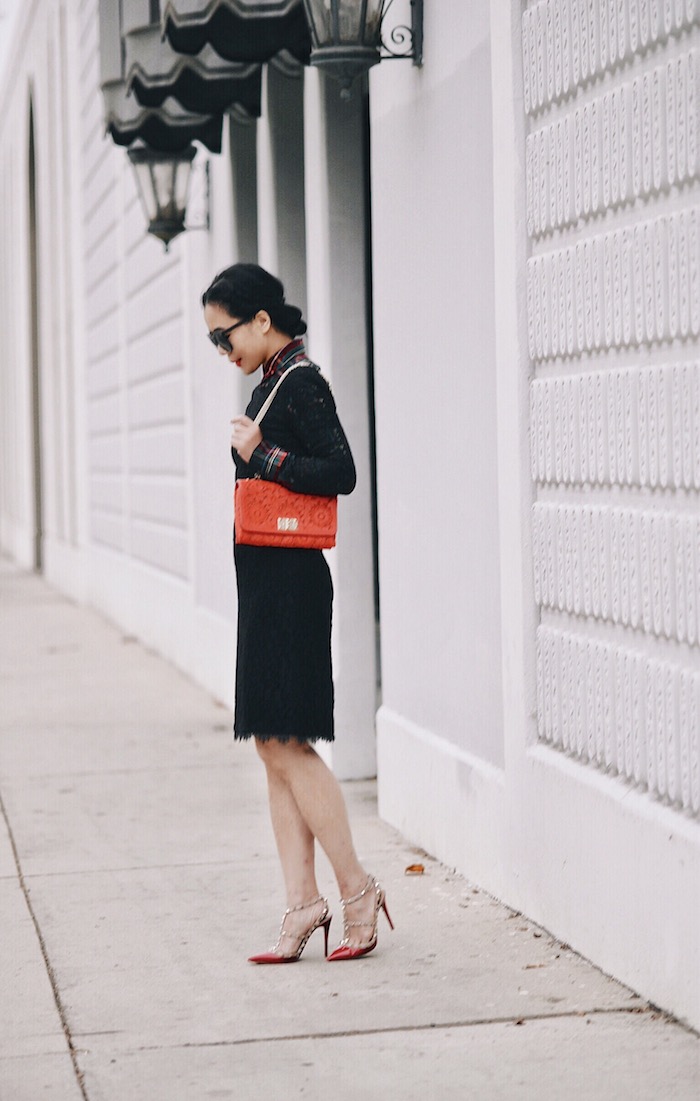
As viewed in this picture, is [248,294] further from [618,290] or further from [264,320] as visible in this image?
[618,290]

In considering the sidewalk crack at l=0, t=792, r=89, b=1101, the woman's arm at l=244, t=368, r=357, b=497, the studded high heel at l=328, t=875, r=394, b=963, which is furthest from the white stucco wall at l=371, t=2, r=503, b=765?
the sidewalk crack at l=0, t=792, r=89, b=1101

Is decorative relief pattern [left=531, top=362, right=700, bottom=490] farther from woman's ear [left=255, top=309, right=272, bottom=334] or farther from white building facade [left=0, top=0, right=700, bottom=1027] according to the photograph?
woman's ear [left=255, top=309, right=272, bottom=334]

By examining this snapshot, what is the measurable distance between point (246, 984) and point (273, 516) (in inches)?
49.9

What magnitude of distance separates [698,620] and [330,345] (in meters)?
4.23

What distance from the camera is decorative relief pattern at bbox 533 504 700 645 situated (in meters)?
4.56

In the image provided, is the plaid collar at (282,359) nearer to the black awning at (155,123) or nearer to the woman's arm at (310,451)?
the woman's arm at (310,451)

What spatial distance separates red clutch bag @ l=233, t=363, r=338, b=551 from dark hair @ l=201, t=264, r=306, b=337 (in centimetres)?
47

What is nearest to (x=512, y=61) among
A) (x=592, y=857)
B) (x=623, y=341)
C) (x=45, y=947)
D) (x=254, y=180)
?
(x=623, y=341)

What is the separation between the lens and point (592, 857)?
5.13 m

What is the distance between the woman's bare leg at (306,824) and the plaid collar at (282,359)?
1.01 metres

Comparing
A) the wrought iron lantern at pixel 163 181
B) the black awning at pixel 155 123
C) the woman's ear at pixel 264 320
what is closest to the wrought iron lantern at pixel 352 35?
the woman's ear at pixel 264 320

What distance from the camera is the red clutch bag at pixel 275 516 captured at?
16.6 ft

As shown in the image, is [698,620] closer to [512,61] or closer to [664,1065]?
[664,1065]

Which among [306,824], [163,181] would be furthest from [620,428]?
[163,181]
